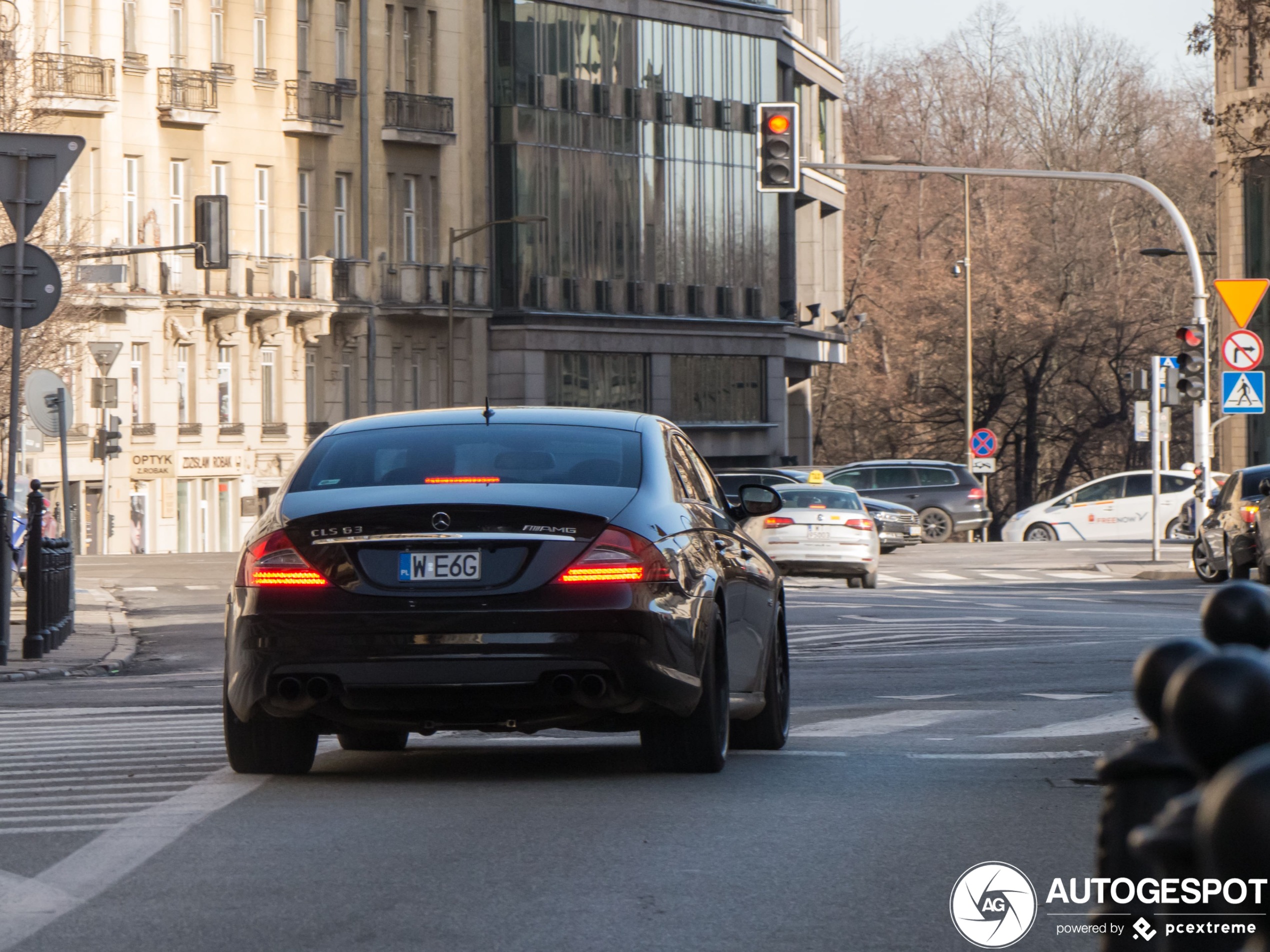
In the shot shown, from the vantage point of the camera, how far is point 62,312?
33219 millimetres

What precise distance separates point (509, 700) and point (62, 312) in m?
26.3

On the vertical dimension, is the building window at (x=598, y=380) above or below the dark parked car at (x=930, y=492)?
above

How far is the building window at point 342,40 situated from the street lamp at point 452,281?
16.4ft

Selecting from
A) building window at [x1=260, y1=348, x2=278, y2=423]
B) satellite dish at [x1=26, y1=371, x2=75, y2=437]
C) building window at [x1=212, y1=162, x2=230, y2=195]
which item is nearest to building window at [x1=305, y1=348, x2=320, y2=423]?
building window at [x1=260, y1=348, x2=278, y2=423]

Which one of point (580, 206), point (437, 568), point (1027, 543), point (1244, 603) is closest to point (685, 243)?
point (580, 206)

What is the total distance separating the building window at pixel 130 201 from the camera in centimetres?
5528

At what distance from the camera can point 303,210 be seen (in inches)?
2362

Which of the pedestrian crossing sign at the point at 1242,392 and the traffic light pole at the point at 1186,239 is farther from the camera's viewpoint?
the pedestrian crossing sign at the point at 1242,392

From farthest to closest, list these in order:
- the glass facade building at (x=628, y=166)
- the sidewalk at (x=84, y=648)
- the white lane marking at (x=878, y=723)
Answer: the glass facade building at (x=628, y=166) < the sidewalk at (x=84, y=648) < the white lane marking at (x=878, y=723)

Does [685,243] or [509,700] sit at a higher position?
[685,243]

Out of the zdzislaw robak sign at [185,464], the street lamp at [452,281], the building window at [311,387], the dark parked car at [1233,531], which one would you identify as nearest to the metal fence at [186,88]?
the street lamp at [452,281]

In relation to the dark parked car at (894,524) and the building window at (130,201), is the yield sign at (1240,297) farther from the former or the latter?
the building window at (130,201)

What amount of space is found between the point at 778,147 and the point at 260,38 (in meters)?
33.7

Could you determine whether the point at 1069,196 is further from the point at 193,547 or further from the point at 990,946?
the point at 990,946
